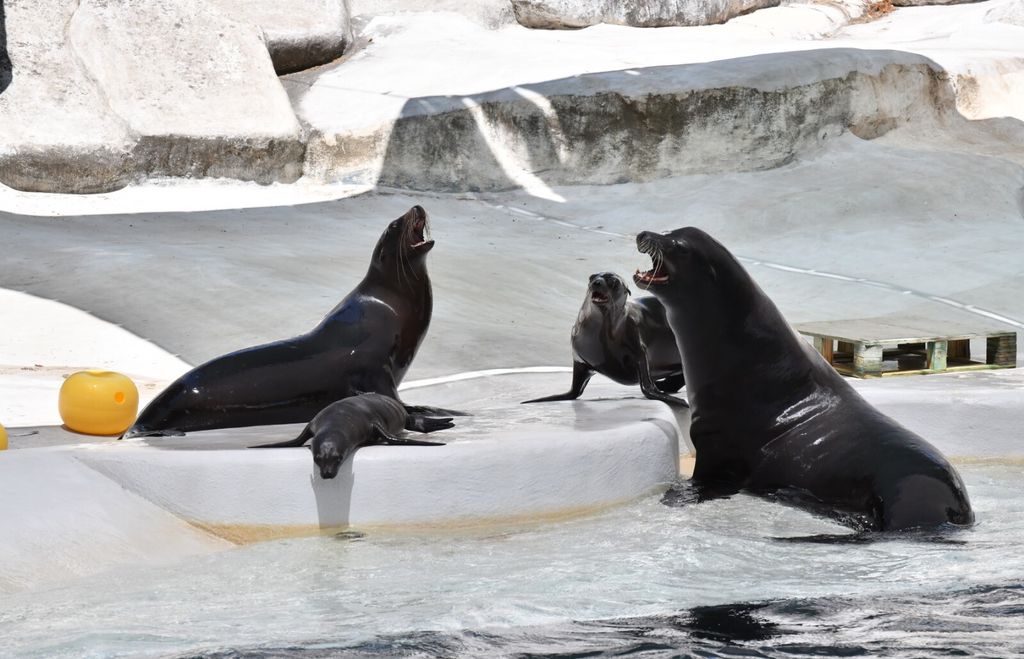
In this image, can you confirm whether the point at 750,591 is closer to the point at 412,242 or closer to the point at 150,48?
the point at 412,242

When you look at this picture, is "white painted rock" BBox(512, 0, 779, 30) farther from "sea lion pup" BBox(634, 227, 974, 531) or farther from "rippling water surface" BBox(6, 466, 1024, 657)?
"rippling water surface" BBox(6, 466, 1024, 657)

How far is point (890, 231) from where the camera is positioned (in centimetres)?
1252

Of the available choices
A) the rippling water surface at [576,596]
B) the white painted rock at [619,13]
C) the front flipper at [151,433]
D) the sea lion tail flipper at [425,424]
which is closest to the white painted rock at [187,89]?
the white painted rock at [619,13]

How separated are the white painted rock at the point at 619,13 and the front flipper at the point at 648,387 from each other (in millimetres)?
13317

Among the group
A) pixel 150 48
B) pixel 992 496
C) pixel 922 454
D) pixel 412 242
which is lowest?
pixel 992 496

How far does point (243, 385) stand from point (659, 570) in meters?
2.14

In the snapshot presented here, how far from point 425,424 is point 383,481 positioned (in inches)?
26.3

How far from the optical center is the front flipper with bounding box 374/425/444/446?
4.61 metres

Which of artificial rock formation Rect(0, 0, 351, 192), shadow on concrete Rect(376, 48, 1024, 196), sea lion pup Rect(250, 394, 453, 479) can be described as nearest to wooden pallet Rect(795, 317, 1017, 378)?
sea lion pup Rect(250, 394, 453, 479)

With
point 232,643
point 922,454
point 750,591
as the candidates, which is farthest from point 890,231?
point 232,643

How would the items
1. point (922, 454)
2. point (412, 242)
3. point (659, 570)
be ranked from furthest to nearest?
point (412, 242) < point (922, 454) < point (659, 570)

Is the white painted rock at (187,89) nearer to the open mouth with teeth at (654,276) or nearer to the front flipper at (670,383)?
the front flipper at (670,383)

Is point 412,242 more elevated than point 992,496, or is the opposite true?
point 412,242

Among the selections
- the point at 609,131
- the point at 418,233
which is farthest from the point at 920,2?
the point at 418,233
